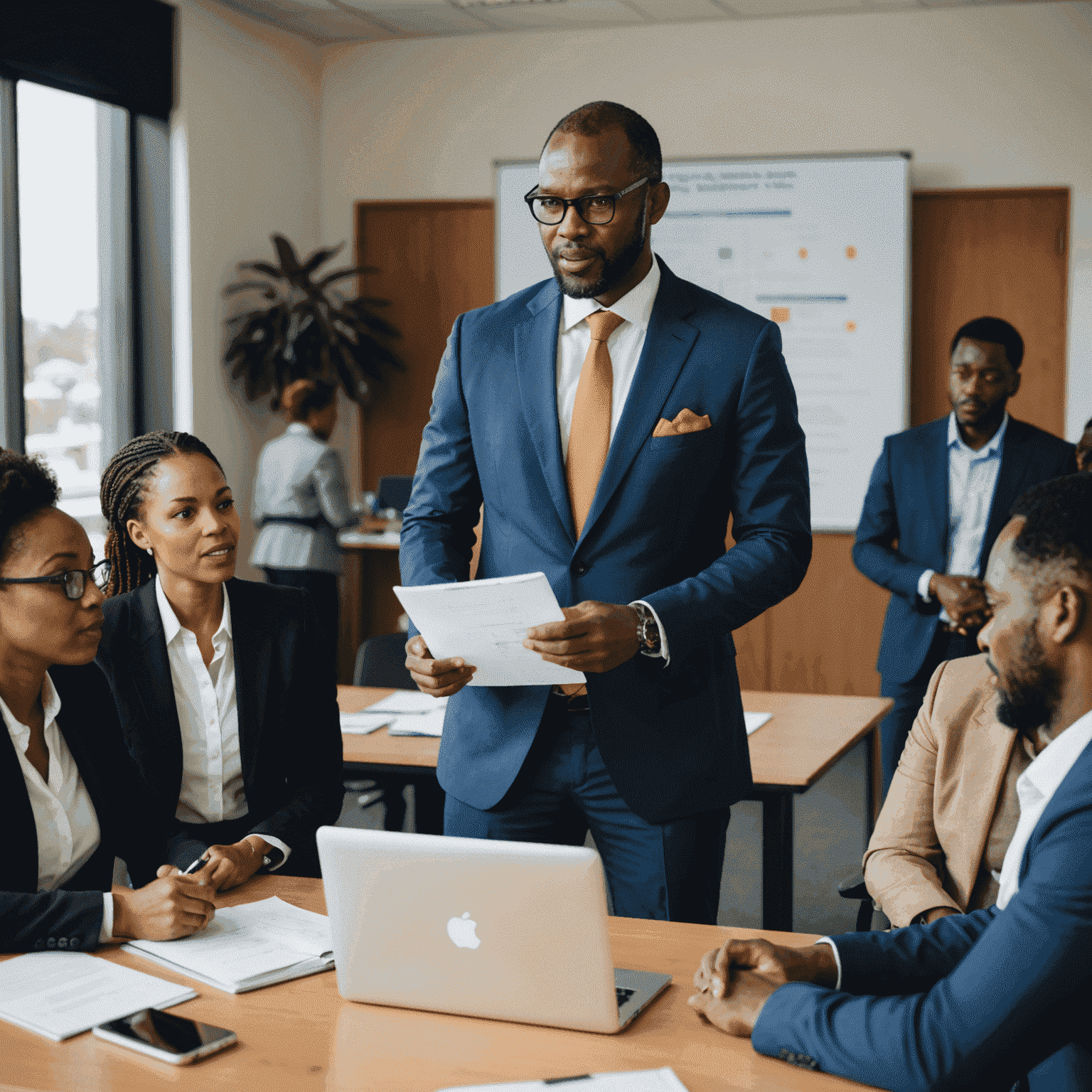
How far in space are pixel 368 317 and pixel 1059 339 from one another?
3.37 metres

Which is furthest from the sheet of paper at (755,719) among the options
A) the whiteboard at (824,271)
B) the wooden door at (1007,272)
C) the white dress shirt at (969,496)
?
the wooden door at (1007,272)

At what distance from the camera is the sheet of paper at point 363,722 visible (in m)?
3.13

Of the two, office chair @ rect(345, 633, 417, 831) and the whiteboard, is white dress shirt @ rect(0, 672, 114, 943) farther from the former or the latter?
the whiteboard

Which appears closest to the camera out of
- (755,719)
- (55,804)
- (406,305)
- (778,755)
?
(55,804)

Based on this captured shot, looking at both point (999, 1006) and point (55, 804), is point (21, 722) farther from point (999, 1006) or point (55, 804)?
point (999, 1006)

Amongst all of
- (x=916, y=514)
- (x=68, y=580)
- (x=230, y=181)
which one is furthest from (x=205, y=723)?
(x=230, y=181)

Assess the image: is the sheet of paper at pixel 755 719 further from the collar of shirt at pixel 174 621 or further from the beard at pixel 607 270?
the beard at pixel 607 270

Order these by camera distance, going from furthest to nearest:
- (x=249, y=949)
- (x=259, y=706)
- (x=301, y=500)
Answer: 1. (x=301, y=500)
2. (x=259, y=706)
3. (x=249, y=949)

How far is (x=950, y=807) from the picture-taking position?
6.62 ft

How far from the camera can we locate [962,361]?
3725 mm

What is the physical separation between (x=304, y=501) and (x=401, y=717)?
2.73 m

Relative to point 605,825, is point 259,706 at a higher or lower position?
higher

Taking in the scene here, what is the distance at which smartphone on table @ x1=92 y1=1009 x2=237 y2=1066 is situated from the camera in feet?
4.25

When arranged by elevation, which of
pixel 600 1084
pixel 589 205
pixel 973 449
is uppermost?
pixel 589 205
